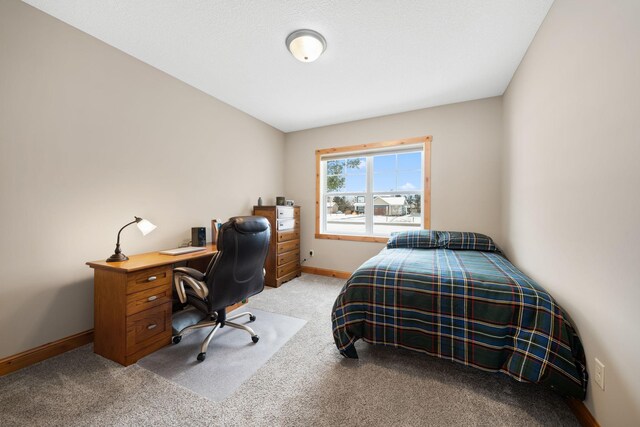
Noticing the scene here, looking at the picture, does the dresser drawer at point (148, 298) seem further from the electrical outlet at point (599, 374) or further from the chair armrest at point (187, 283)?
the electrical outlet at point (599, 374)

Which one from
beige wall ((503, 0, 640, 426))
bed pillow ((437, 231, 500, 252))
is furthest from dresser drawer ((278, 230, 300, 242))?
beige wall ((503, 0, 640, 426))

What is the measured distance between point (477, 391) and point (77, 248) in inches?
124

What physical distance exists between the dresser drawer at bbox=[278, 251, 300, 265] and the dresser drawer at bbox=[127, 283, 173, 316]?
176 cm

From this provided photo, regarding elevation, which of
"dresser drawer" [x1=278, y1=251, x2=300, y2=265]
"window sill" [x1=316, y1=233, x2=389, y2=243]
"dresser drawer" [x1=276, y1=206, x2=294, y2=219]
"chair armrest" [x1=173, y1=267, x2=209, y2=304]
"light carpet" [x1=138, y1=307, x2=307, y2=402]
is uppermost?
"dresser drawer" [x1=276, y1=206, x2=294, y2=219]

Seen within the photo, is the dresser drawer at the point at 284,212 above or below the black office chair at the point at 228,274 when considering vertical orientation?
above

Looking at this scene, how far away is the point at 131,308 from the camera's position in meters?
1.78

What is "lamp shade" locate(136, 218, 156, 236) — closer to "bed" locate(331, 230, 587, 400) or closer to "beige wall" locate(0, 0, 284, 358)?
"beige wall" locate(0, 0, 284, 358)

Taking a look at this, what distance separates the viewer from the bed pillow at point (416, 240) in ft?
9.70

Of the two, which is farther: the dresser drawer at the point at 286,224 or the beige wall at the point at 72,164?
the dresser drawer at the point at 286,224

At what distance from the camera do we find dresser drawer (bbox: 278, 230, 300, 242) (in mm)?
3672

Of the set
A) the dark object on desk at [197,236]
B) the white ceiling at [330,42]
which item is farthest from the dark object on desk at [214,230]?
the white ceiling at [330,42]

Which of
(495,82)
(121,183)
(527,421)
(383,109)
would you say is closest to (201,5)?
(121,183)

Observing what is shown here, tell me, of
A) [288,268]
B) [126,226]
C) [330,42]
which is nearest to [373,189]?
[288,268]

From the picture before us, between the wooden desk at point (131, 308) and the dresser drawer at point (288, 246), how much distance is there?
1768 millimetres
